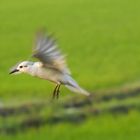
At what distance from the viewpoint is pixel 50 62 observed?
1774mm

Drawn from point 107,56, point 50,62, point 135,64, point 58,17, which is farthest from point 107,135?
point 58,17

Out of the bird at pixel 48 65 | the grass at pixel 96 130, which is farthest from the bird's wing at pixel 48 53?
the grass at pixel 96 130

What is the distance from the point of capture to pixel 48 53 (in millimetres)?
1709

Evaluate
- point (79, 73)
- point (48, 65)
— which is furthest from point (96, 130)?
point (48, 65)

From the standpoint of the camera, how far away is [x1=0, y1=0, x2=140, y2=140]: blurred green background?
34.6 feet

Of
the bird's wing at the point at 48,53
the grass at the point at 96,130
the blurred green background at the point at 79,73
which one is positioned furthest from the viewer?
the blurred green background at the point at 79,73

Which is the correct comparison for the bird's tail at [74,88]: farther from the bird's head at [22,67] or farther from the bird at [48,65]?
the bird's head at [22,67]

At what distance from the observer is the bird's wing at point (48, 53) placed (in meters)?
1.63

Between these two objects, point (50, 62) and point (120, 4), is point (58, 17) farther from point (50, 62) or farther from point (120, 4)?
point (50, 62)

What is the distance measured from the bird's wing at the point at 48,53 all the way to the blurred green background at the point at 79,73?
11.1ft

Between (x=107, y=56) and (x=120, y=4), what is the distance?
638cm

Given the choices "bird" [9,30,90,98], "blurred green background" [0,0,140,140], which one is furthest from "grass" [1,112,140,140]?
"bird" [9,30,90,98]

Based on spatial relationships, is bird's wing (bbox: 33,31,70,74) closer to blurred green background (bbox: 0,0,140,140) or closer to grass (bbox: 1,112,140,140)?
blurred green background (bbox: 0,0,140,140)

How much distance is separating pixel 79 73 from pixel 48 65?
1240 centimetres
